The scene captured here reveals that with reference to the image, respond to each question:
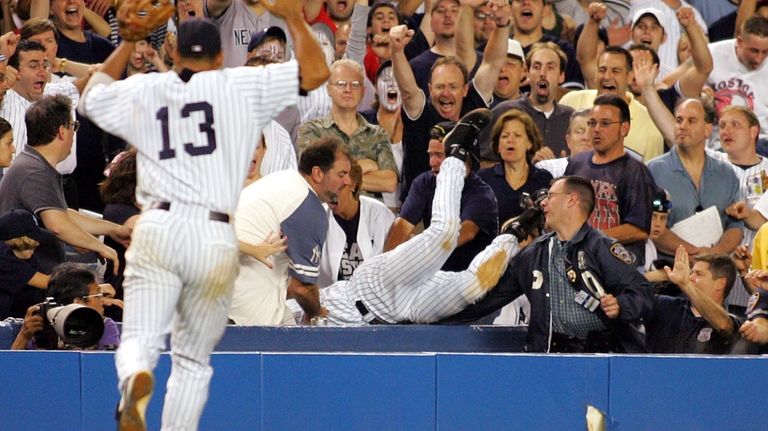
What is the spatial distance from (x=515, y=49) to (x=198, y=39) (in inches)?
217

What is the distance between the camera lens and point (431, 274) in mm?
8453

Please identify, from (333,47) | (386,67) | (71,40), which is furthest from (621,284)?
(71,40)

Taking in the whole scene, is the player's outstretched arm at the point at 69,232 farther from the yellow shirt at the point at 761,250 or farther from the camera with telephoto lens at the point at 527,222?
the yellow shirt at the point at 761,250

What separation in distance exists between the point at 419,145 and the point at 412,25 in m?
2.22

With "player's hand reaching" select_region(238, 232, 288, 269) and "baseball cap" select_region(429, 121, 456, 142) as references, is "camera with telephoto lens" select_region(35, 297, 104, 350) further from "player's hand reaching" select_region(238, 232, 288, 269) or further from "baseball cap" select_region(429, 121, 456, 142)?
"baseball cap" select_region(429, 121, 456, 142)

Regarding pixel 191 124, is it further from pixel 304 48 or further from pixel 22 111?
pixel 22 111

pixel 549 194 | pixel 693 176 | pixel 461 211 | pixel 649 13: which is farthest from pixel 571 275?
pixel 649 13

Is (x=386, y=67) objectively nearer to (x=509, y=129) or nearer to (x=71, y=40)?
(x=509, y=129)

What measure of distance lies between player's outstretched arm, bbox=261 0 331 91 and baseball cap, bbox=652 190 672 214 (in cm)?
356

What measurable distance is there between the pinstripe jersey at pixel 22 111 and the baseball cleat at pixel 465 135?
292 cm

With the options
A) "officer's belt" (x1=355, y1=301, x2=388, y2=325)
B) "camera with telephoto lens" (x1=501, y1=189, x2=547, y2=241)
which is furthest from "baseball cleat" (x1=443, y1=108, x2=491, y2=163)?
"officer's belt" (x1=355, y1=301, x2=388, y2=325)

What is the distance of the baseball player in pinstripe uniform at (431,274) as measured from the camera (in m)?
8.31

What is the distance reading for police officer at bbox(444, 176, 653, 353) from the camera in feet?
25.6

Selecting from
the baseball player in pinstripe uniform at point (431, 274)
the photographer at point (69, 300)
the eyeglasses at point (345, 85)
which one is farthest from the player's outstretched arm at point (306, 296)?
the eyeglasses at point (345, 85)
